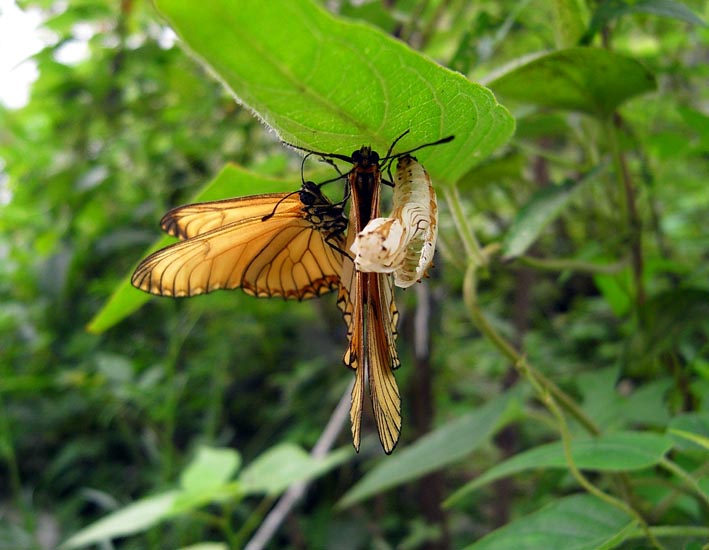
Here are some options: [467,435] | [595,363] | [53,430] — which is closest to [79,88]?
[53,430]

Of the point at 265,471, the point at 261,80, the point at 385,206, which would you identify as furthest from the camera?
the point at 385,206

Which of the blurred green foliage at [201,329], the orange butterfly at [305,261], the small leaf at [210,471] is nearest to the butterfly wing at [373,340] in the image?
the orange butterfly at [305,261]

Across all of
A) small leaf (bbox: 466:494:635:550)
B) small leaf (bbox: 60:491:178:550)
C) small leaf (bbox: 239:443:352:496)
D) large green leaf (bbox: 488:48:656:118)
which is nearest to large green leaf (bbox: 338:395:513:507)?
small leaf (bbox: 239:443:352:496)

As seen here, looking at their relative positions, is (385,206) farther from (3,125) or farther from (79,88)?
(3,125)

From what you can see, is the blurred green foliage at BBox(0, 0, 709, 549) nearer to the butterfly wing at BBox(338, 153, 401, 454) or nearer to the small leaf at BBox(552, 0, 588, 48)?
the small leaf at BBox(552, 0, 588, 48)

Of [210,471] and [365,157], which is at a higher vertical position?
[365,157]

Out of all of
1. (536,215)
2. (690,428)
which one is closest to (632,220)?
(536,215)

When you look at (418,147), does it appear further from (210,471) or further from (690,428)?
(210,471)
